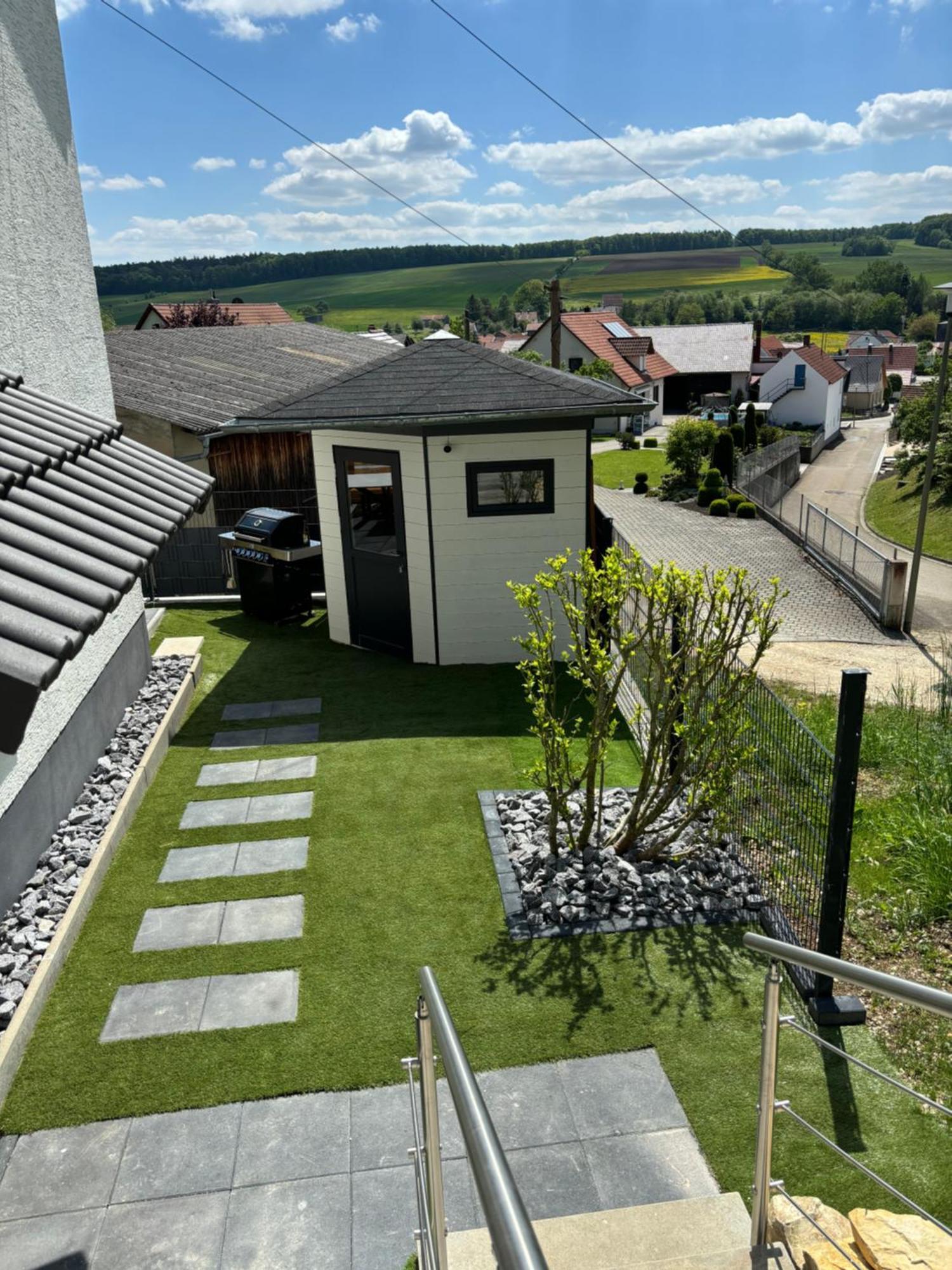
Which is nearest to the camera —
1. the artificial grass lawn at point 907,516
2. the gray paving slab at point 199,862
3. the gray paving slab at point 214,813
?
the gray paving slab at point 199,862

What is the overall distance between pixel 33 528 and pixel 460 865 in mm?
4618

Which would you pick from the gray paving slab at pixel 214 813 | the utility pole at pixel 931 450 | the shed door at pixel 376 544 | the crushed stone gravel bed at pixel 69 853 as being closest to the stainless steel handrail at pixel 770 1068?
the crushed stone gravel bed at pixel 69 853

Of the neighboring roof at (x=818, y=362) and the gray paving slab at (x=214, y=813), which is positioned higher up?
the gray paving slab at (x=214, y=813)

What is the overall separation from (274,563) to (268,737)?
4.34 metres

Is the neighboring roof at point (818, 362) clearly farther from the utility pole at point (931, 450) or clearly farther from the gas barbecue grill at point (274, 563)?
the gas barbecue grill at point (274, 563)

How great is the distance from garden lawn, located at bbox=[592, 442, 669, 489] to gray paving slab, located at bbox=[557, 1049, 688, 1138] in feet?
113

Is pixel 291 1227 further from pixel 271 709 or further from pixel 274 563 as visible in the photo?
pixel 274 563

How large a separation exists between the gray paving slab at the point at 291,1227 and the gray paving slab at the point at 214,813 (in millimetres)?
3709

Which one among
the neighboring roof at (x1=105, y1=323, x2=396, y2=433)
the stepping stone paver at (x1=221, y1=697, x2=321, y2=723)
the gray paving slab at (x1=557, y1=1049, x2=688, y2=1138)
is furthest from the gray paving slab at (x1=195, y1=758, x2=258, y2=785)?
the neighboring roof at (x1=105, y1=323, x2=396, y2=433)

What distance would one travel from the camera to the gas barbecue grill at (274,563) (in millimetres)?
13398

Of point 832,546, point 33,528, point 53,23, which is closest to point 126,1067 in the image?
point 33,528

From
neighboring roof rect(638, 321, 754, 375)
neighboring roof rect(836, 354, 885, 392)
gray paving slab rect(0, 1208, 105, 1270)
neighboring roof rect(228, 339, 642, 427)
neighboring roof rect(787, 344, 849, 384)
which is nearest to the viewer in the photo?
gray paving slab rect(0, 1208, 105, 1270)

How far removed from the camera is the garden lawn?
41.0 meters

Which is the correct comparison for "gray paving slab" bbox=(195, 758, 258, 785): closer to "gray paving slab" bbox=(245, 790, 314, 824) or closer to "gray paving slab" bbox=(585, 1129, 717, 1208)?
"gray paving slab" bbox=(245, 790, 314, 824)
